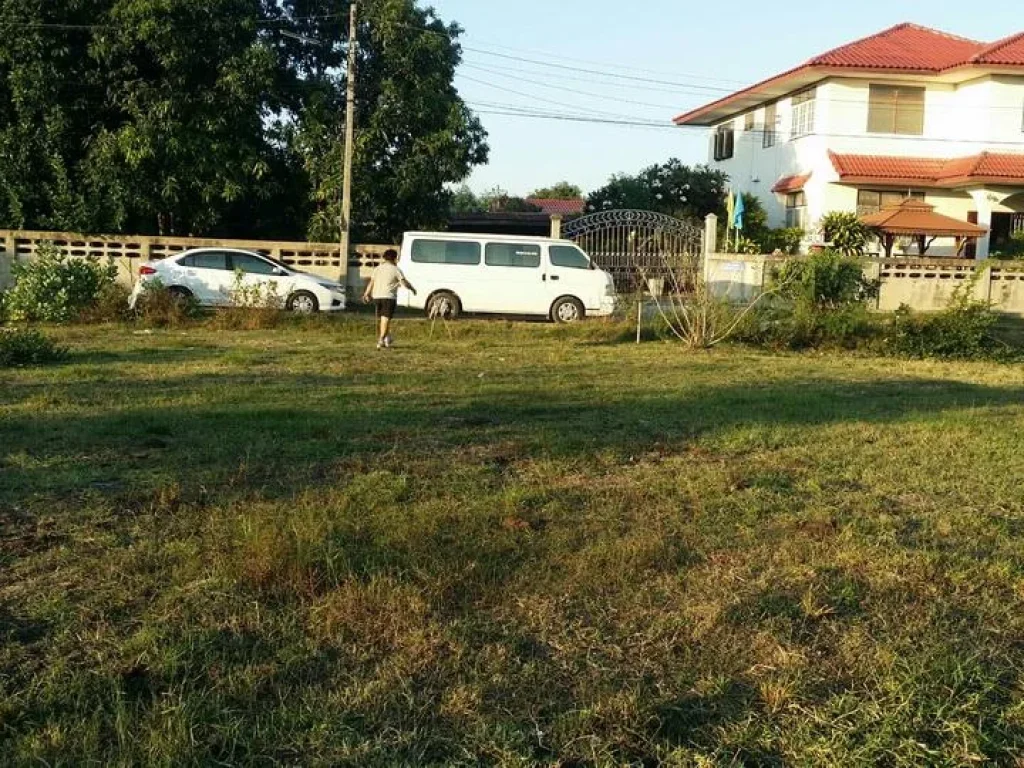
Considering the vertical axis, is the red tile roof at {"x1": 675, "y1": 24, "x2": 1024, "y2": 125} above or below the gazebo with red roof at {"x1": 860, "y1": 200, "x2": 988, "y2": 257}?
above

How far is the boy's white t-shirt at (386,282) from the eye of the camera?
1487 centimetres

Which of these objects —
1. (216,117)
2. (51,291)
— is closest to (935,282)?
(216,117)

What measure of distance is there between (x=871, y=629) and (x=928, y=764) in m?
1.01

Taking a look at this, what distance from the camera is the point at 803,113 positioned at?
3203cm

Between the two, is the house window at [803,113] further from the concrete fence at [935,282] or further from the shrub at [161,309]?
the shrub at [161,309]

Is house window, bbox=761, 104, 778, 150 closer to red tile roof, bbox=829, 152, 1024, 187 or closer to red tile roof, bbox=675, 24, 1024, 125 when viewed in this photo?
red tile roof, bbox=675, 24, 1024, 125

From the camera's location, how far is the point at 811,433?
26.6 feet

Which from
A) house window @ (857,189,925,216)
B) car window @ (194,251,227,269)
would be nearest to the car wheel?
car window @ (194,251,227,269)

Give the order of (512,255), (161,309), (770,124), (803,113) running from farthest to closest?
(770,124) < (803,113) < (512,255) < (161,309)

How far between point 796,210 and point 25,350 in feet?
83.7

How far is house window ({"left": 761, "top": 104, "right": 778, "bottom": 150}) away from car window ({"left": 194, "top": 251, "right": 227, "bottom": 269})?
20565mm

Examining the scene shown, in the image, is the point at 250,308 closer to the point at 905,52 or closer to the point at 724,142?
the point at 905,52

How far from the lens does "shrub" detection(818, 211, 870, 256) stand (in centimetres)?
2694

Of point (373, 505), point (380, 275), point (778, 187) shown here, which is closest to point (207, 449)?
point (373, 505)
